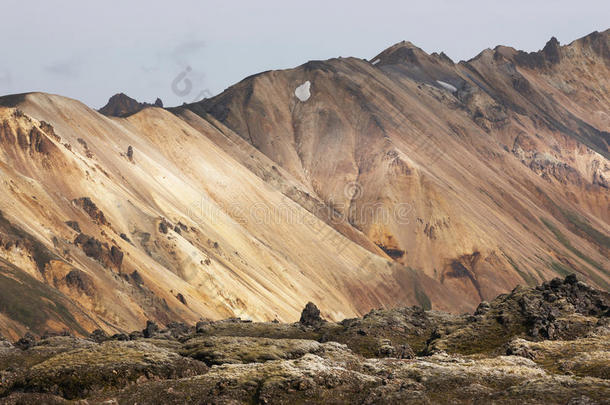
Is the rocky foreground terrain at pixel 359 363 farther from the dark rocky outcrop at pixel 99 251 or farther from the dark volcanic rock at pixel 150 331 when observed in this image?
the dark rocky outcrop at pixel 99 251

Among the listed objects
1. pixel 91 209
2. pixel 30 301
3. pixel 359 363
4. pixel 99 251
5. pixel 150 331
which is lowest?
pixel 30 301

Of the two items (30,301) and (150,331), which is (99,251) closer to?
(30,301)

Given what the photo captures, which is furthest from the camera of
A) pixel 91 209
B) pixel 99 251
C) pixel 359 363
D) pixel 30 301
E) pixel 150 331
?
pixel 91 209

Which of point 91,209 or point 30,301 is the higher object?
point 91,209

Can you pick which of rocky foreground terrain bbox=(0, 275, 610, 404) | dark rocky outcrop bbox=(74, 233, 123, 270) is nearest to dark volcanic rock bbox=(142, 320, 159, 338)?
rocky foreground terrain bbox=(0, 275, 610, 404)

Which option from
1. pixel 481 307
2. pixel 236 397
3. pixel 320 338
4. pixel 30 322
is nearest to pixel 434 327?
pixel 481 307

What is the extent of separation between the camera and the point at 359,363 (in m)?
49.0

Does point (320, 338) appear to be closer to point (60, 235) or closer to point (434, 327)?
point (434, 327)

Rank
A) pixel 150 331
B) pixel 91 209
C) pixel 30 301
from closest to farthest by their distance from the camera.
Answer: pixel 150 331 → pixel 30 301 → pixel 91 209

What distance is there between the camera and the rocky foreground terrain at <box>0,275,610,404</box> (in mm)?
40000

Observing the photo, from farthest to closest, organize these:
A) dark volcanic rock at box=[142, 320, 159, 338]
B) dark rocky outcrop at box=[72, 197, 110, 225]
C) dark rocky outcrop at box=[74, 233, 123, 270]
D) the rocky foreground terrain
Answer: dark rocky outcrop at box=[72, 197, 110, 225]
dark rocky outcrop at box=[74, 233, 123, 270]
dark volcanic rock at box=[142, 320, 159, 338]
the rocky foreground terrain

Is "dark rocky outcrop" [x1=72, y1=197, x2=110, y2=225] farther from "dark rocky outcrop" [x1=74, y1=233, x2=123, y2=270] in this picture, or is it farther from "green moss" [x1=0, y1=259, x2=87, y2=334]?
"green moss" [x1=0, y1=259, x2=87, y2=334]

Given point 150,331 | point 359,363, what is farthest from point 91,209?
point 359,363

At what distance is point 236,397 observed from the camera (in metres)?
40.0
